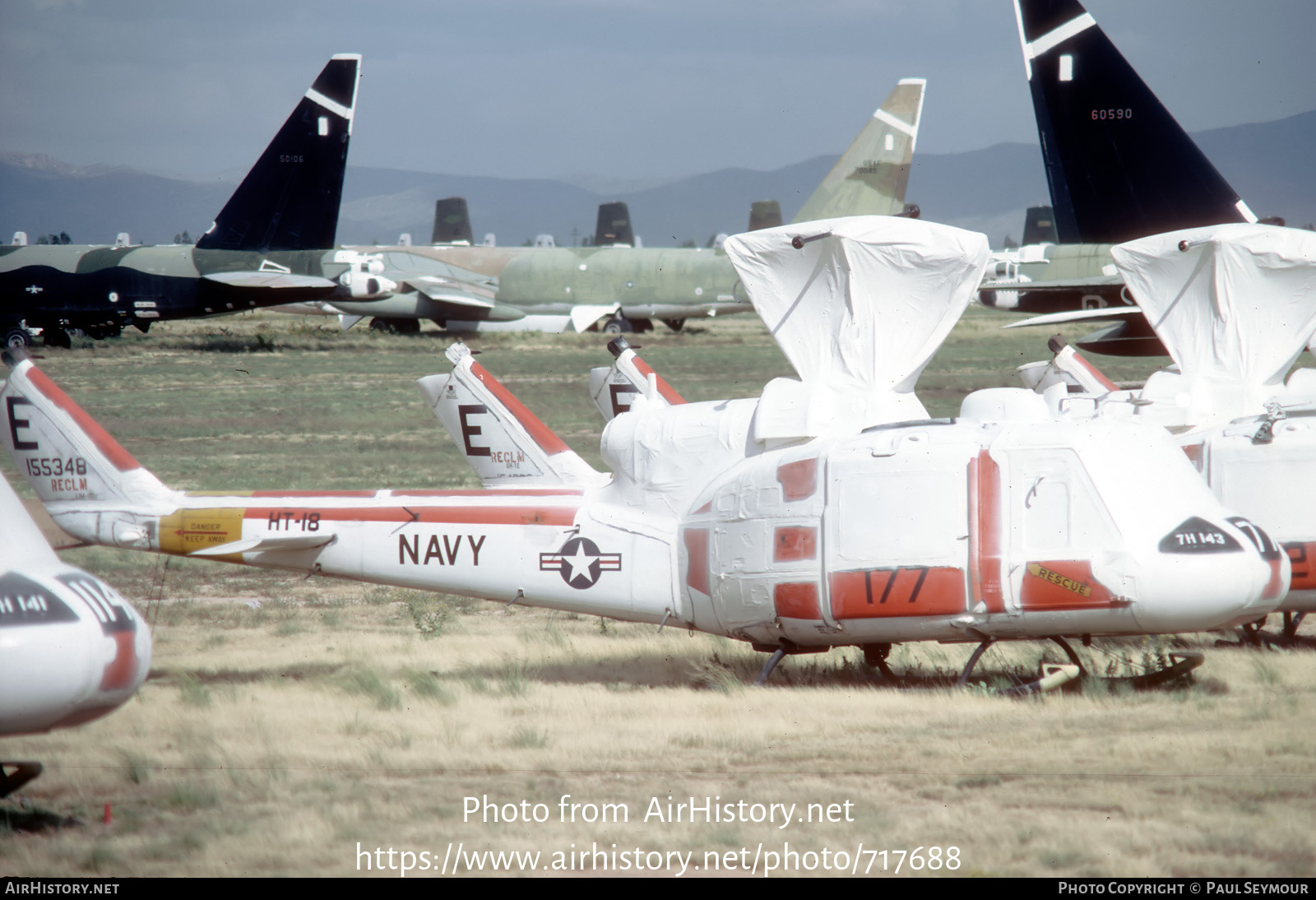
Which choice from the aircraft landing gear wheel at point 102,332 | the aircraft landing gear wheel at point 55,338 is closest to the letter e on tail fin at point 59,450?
the aircraft landing gear wheel at point 55,338

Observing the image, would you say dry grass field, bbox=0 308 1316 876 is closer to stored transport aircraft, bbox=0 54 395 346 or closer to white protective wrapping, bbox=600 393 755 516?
white protective wrapping, bbox=600 393 755 516

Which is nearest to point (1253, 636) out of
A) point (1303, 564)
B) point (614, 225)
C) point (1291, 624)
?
point (1291, 624)

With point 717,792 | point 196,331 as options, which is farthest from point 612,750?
point 196,331

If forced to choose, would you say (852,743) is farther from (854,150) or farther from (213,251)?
(213,251)

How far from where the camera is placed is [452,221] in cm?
8062

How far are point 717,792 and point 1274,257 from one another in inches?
277

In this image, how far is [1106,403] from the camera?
34.0 feet

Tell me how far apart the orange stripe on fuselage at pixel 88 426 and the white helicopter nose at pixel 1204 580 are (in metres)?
7.15

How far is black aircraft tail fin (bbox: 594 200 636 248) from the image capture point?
240ft

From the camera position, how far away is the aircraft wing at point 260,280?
37.8 meters

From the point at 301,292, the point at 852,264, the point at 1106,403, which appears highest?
the point at 301,292

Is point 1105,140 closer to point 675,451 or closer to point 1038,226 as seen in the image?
point 675,451

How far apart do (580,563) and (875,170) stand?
89.0 ft

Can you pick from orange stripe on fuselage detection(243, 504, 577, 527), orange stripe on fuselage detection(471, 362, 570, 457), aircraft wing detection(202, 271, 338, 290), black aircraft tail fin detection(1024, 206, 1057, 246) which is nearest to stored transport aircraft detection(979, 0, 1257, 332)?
orange stripe on fuselage detection(471, 362, 570, 457)
